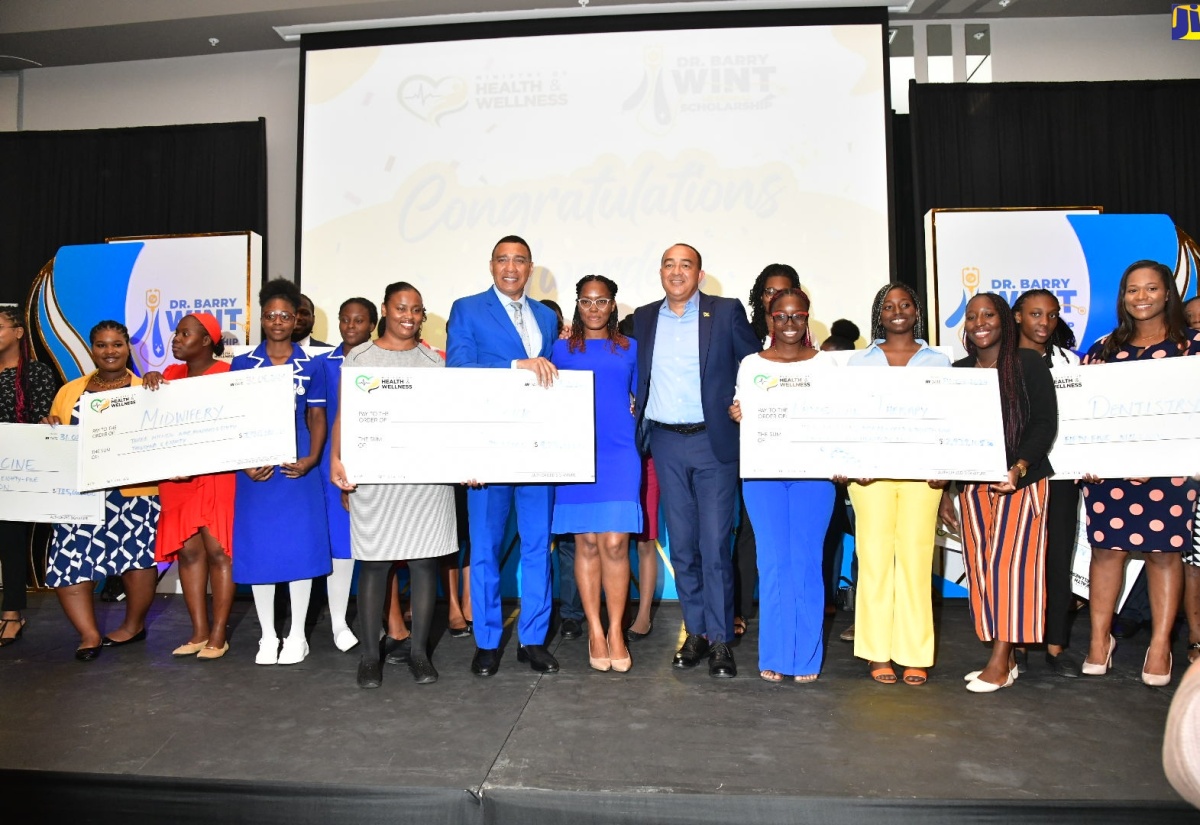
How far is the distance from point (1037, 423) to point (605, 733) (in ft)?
6.56

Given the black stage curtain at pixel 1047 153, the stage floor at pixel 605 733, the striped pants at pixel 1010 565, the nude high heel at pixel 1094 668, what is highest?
the black stage curtain at pixel 1047 153

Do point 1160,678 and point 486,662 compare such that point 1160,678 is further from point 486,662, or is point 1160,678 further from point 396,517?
point 396,517

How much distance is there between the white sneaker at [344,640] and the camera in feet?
12.3

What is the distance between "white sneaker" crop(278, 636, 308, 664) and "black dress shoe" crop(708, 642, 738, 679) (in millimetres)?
1810

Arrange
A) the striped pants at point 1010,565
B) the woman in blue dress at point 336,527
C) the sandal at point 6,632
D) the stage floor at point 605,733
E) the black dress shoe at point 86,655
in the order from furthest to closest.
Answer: the sandal at point 6,632 → the black dress shoe at point 86,655 → the woman in blue dress at point 336,527 → the striped pants at point 1010,565 → the stage floor at point 605,733

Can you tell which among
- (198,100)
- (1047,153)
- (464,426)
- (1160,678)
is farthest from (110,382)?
(1047,153)

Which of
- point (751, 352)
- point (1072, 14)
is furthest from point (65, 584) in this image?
point (1072, 14)

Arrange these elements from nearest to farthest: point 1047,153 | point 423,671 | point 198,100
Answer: point 423,671
point 1047,153
point 198,100

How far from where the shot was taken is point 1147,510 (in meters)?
3.20

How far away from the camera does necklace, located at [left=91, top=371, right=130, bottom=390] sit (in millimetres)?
3740

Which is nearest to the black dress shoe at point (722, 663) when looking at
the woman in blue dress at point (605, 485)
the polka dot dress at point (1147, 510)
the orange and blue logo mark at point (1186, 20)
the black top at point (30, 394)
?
the woman in blue dress at point (605, 485)

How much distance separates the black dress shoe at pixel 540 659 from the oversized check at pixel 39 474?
207 centimetres

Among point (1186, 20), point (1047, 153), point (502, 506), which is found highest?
point (1186, 20)

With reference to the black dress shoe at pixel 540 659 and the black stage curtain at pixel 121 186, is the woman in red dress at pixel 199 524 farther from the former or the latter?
the black stage curtain at pixel 121 186
